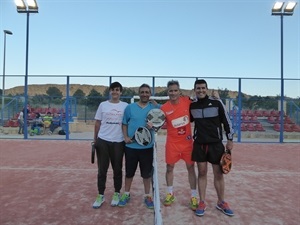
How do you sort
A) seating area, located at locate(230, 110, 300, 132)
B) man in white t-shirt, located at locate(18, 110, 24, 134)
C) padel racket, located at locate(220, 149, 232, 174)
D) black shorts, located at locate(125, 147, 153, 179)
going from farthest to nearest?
seating area, located at locate(230, 110, 300, 132) → man in white t-shirt, located at locate(18, 110, 24, 134) → black shorts, located at locate(125, 147, 153, 179) → padel racket, located at locate(220, 149, 232, 174)

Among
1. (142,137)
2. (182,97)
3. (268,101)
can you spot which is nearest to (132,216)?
(142,137)

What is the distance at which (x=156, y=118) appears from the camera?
3.78 metres

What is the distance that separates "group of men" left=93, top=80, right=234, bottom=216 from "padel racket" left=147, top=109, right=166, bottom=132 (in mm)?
83

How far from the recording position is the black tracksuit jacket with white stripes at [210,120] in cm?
374

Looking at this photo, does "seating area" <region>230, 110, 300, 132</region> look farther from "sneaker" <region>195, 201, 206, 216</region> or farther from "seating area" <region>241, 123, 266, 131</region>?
"sneaker" <region>195, 201, 206, 216</region>

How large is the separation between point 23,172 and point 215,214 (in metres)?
4.68

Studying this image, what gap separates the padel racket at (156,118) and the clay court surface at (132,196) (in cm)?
128

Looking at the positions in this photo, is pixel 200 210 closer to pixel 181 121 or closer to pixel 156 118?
pixel 181 121

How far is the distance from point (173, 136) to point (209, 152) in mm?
563

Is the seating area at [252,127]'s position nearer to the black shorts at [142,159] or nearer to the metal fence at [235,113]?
the metal fence at [235,113]

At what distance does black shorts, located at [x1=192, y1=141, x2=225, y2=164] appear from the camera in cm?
376

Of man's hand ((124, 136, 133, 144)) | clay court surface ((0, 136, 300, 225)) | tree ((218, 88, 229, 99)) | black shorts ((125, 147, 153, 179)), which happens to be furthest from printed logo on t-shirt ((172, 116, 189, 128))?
tree ((218, 88, 229, 99))


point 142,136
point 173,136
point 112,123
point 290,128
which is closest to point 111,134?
point 112,123

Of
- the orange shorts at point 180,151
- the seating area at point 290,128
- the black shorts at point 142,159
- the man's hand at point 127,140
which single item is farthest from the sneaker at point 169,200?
the seating area at point 290,128
